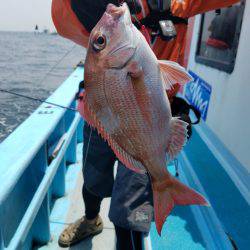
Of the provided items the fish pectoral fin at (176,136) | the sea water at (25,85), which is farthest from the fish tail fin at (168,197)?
the sea water at (25,85)

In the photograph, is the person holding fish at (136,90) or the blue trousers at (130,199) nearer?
the person holding fish at (136,90)

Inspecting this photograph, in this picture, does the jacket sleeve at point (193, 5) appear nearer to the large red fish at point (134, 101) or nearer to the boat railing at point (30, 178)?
the large red fish at point (134, 101)

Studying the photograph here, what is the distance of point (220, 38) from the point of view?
11.0ft

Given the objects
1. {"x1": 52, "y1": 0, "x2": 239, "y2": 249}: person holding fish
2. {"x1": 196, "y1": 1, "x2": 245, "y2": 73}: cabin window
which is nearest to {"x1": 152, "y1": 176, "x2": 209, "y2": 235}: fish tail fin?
{"x1": 52, "y1": 0, "x2": 239, "y2": 249}: person holding fish

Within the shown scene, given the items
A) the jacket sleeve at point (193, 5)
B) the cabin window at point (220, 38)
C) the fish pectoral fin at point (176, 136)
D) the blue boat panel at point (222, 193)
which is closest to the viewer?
the fish pectoral fin at point (176, 136)

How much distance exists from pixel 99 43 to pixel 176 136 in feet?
1.54

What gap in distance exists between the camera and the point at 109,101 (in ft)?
3.95

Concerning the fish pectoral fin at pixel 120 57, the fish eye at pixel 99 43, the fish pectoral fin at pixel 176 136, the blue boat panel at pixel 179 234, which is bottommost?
the blue boat panel at pixel 179 234

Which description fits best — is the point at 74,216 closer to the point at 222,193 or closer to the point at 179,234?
the point at 179,234

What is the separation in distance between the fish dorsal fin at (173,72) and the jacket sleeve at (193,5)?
57 centimetres

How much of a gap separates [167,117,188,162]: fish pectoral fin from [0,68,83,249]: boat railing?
85cm

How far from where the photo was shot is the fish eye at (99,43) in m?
1.15

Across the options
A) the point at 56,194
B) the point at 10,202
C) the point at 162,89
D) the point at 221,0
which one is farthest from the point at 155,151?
the point at 56,194

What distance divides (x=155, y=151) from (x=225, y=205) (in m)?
1.59
